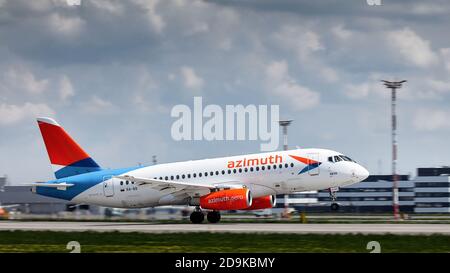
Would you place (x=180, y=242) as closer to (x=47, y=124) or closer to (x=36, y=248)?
(x=36, y=248)

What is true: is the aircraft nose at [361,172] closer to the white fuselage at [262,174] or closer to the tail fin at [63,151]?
the white fuselage at [262,174]

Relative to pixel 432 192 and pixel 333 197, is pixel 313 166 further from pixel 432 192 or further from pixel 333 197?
pixel 432 192

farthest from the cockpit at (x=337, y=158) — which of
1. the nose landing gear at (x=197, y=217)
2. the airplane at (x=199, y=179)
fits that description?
the nose landing gear at (x=197, y=217)

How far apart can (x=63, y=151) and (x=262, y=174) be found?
1566cm

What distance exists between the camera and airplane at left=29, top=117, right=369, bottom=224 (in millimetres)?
51719

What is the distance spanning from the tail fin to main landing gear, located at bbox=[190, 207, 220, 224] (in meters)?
9.83

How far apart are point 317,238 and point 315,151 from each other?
59.8ft

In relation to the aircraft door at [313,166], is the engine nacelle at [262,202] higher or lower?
lower

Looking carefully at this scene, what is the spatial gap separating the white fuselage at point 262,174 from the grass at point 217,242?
1387cm

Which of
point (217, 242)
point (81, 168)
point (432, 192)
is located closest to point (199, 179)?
point (81, 168)

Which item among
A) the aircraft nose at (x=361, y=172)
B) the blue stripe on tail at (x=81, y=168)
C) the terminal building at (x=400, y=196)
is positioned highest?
the blue stripe on tail at (x=81, y=168)

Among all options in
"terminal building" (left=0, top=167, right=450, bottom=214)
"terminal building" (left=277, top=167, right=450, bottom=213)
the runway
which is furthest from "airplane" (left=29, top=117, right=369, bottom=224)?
"terminal building" (left=277, top=167, right=450, bottom=213)

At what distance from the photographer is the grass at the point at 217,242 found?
99.0 ft
